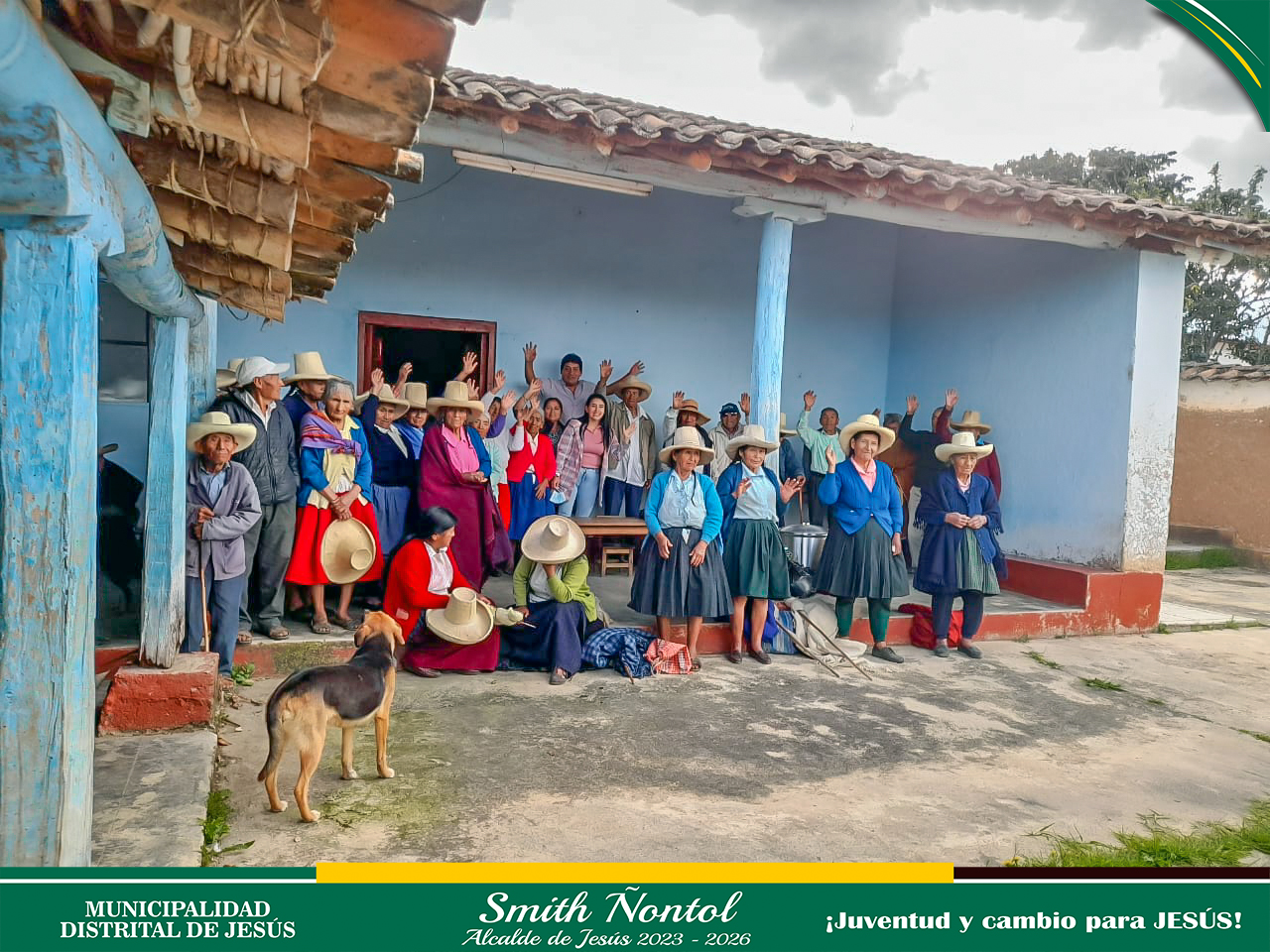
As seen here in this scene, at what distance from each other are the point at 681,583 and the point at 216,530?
285cm

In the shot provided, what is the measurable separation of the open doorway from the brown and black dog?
455cm

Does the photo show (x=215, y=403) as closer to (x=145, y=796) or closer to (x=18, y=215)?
(x=145, y=796)

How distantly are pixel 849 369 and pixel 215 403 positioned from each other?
709cm

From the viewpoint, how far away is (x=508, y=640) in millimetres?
5844

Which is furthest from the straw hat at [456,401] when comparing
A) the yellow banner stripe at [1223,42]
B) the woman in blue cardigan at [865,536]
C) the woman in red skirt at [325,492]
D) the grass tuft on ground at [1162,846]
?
the yellow banner stripe at [1223,42]

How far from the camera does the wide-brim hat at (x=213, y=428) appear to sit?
482cm

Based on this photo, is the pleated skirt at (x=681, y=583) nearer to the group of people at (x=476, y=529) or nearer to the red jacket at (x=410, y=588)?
the group of people at (x=476, y=529)

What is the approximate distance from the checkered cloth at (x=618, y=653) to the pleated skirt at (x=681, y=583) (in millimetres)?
225

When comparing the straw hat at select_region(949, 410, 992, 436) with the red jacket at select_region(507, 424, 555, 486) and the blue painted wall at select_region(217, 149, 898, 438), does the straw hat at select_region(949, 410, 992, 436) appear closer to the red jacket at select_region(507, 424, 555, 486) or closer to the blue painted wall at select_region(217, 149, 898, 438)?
the blue painted wall at select_region(217, 149, 898, 438)

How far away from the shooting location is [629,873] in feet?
9.91

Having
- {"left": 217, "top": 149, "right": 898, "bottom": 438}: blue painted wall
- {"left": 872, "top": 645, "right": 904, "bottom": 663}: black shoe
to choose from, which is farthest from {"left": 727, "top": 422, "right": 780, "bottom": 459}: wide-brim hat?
{"left": 217, "top": 149, "right": 898, "bottom": 438}: blue painted wall

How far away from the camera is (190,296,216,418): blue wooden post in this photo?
195 inches

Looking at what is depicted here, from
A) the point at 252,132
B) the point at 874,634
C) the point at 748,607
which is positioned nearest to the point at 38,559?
the point at 252,132

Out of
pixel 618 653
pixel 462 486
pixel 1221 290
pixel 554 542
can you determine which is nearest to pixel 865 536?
pixel 618 653
